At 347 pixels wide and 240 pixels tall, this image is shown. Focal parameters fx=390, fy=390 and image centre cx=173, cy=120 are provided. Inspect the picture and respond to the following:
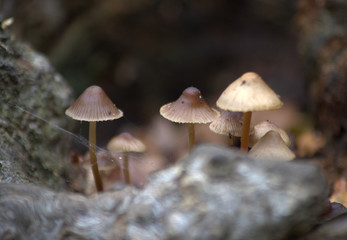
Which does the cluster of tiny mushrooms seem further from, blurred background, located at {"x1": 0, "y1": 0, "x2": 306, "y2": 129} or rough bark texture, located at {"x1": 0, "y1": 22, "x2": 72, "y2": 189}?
blurred background, located at {"x1": 0, "y1": 0, "x2": 306, "y2": 129}

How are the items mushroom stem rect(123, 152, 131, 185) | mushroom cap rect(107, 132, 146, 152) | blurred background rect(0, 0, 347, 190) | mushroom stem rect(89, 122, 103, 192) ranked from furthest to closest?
1. blurred background rect(0, 0, 347, 190)
2. mushroom stem rect(123, 152, 131, 185)
3. mushroom cap rect(107, 132, 146, 152)
4. mushroom stem rect(89, 122, 103, 192)

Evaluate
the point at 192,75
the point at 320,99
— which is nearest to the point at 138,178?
the point at 320,99

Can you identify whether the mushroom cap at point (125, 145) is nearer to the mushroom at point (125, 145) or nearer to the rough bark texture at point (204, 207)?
the mushroom at point (125, 145)

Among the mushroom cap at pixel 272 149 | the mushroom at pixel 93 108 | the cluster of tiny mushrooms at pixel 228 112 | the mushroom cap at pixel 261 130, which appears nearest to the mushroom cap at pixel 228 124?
the cluster of tiny mushrooms at pixel 228 112

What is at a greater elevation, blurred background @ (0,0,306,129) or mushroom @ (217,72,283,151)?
blurred background @ (0,0,306,129)

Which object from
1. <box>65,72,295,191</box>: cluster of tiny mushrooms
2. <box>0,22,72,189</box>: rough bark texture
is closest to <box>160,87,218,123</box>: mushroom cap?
<box>65,72,295,191</box>: cluster of tiny mushrooms

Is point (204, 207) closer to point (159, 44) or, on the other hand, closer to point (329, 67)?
point (329, 67)
